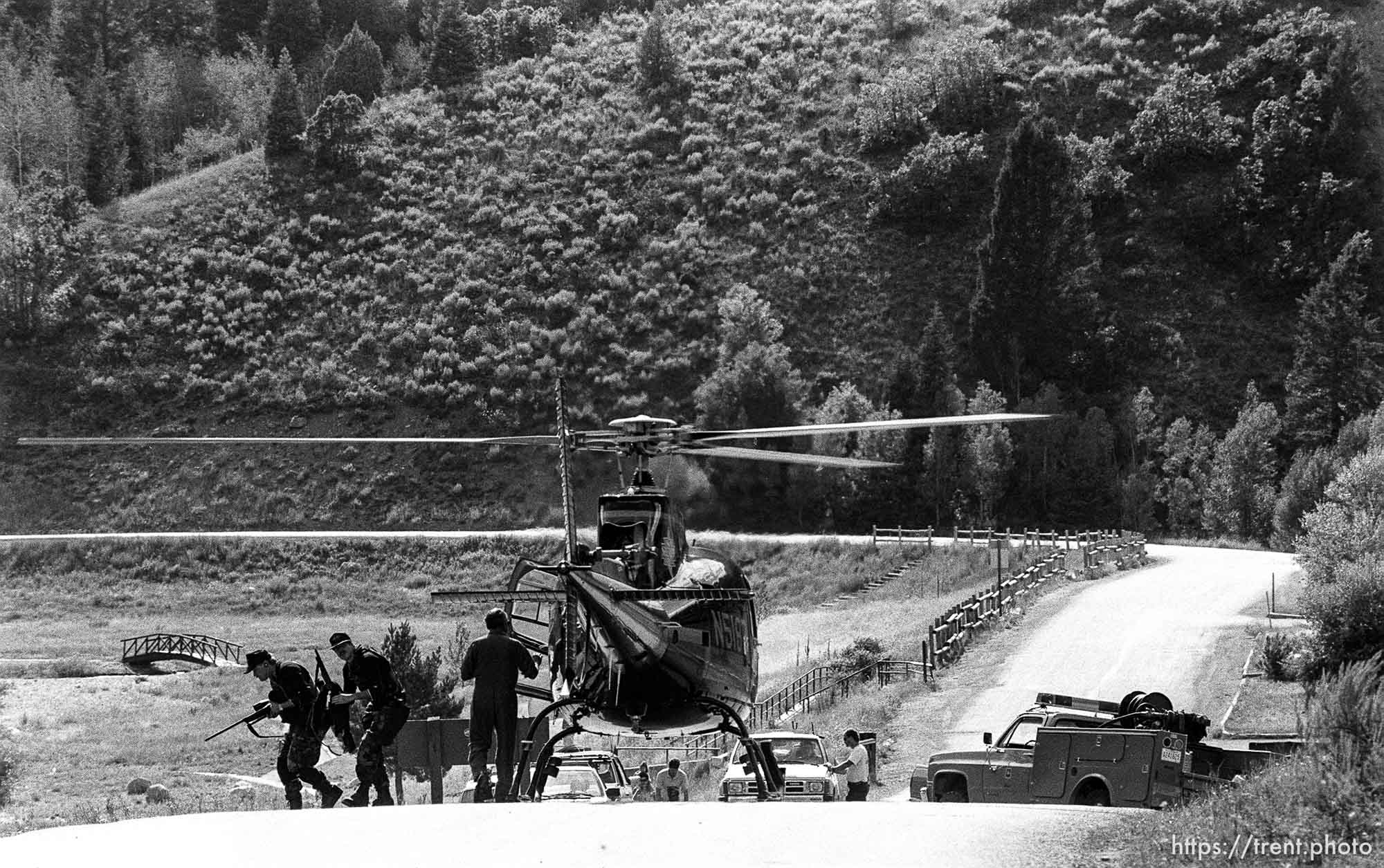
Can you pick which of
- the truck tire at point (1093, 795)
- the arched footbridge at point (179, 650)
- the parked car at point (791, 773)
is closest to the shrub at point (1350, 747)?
the truck tire at point (1093, 795)

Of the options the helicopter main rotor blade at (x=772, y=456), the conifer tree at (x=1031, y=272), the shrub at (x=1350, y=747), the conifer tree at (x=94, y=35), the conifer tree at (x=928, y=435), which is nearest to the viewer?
the shrub at (x=1350, y=747)

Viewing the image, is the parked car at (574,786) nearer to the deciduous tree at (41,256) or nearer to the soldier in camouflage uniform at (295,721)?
the soldier in camouflage uniform at (295,721)

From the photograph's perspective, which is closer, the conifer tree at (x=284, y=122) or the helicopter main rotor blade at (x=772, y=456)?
the helicopter main rotor blade at (x=772, y=456)

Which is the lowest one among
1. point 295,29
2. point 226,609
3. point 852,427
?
point 226,609

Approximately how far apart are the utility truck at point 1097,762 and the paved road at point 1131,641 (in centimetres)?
691

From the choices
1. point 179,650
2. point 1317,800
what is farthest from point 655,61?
point 1317,800

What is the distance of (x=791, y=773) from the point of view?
1789cm

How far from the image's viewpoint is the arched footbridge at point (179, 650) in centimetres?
4844

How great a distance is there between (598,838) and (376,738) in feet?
15.0

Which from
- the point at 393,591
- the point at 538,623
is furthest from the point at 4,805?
the point at 393,591

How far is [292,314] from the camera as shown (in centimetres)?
8456

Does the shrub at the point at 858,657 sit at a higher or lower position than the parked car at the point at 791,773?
lower

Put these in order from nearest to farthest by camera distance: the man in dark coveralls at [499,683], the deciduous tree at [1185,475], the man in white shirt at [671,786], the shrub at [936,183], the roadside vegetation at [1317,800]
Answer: the roadside vegetation at [1317,800]
the man in dark coveralls at [499,683]
the man in white shirt at [671,786]
the deciduous tree at [1185,475]
the shrub at [936,183]

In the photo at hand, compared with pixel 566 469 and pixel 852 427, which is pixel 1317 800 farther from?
pixel 566 469
